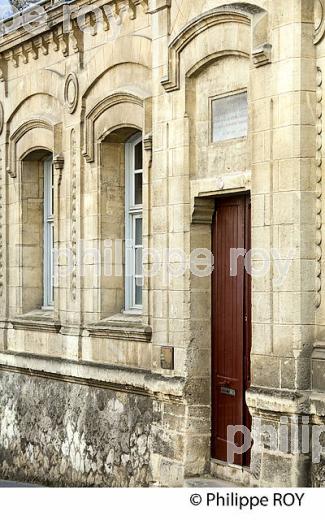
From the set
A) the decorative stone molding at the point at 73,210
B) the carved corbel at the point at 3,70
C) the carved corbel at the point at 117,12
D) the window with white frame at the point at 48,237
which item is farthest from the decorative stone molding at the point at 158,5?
the carved corbel at the point at 3,70

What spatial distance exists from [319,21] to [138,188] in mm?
4652

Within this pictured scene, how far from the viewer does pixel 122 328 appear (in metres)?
13.2

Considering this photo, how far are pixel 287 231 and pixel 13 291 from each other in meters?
7.47

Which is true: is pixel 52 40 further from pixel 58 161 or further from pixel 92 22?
pixel 58 161

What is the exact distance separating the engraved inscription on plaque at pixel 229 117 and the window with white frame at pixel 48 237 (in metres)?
5.30

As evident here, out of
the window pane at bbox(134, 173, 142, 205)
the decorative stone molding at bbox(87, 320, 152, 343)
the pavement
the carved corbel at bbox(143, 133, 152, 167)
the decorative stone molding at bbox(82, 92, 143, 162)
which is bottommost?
the pavement

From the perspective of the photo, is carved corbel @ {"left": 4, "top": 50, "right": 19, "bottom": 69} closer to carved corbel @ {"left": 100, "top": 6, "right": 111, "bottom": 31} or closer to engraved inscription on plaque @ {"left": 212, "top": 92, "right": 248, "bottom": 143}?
carved corbel @ {"left": 100, "top": 6, "right": 111, "bottom": 31}

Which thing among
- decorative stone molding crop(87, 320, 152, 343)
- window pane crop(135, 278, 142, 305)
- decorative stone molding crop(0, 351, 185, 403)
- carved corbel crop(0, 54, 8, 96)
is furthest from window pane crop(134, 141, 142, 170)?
carved corbel crop(0, 54, 8, 96)

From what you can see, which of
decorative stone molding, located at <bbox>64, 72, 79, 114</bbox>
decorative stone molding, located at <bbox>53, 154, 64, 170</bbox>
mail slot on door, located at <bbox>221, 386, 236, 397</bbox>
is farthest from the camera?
decorative stone molding, located at <bbox>53, 154, 64, 170</bbox>

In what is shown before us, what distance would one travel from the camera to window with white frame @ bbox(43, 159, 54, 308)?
16344mm

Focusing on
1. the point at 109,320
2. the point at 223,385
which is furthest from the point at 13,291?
the point at 223,385

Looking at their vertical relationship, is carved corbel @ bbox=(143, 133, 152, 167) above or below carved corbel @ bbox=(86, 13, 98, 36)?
below

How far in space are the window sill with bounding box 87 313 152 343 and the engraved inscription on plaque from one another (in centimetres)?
247

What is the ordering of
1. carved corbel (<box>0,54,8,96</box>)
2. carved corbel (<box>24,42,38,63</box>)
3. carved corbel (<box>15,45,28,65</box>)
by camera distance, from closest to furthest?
1. carved corbel (<box>24,42,38,63</box>)
2. carved corbel (<box>15,45,28,65</box>)
3. carved corbel (<box>0,54,8,96</box>)
